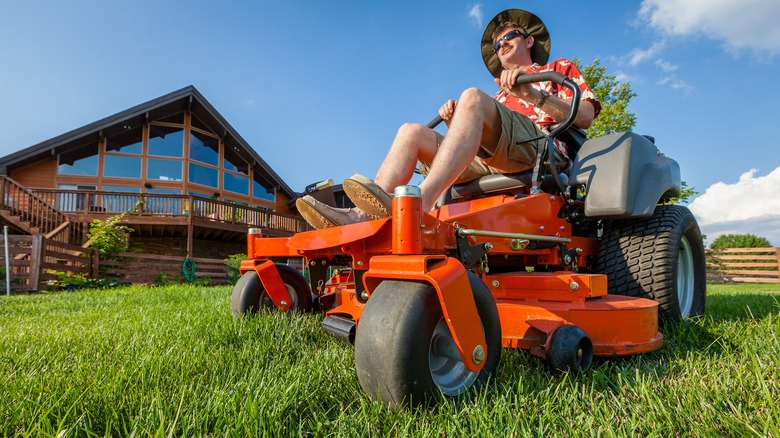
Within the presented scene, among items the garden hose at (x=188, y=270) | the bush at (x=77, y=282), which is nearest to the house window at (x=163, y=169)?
the garden hose at (x=188, y=270)

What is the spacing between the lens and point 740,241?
2138 cm

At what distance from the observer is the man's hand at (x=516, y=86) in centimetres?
204

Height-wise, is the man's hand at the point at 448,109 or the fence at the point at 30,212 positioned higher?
the fence at the point at 30,212

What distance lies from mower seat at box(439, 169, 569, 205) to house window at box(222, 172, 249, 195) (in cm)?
1720

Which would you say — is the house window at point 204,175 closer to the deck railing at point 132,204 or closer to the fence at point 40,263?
the deck railing at point 132,204

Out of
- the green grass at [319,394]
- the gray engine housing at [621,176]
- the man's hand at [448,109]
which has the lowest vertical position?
the green grass at [319,394]

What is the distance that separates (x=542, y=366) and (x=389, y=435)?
2.73 feet

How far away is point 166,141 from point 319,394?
1830 cm

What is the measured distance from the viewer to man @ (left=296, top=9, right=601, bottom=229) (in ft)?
5.62

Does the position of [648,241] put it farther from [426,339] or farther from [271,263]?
[271,263]

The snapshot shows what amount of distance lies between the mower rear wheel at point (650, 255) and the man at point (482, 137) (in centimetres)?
57

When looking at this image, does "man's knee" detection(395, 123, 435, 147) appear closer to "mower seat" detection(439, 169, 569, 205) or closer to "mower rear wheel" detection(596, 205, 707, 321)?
"mower seat" detection(439, 169, 569, 205)

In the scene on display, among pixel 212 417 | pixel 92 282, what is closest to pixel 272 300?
pixel 212 417

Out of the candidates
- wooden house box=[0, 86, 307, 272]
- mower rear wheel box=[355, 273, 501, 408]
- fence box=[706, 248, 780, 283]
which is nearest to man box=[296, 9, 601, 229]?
mower rear wheel box=[355, 273, 501, 408]
